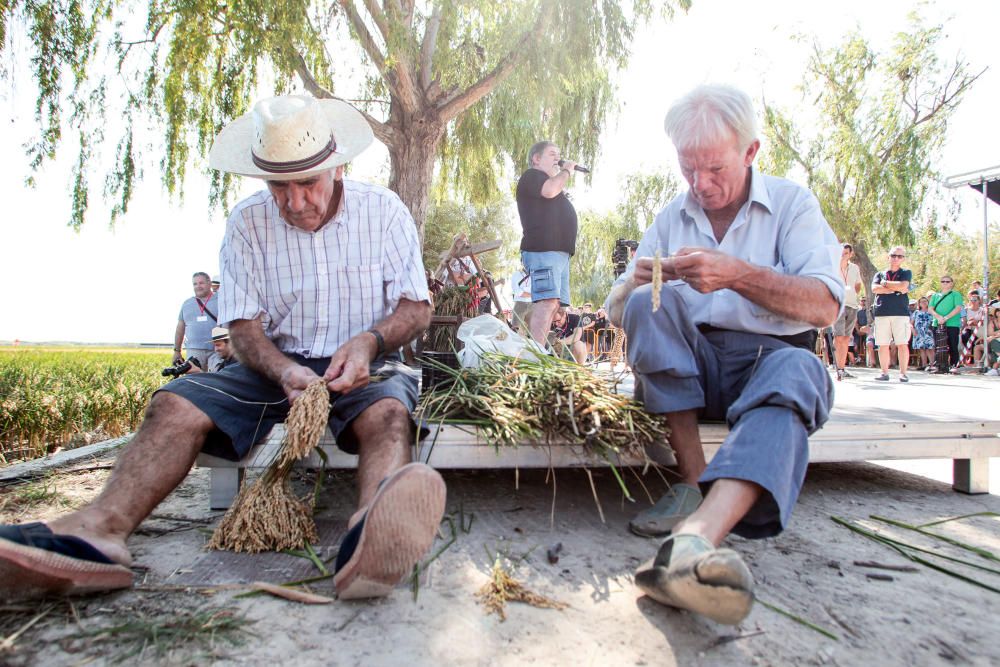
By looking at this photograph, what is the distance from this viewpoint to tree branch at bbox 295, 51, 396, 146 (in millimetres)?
7000

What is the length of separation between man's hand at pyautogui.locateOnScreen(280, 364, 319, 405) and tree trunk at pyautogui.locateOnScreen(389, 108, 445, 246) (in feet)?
20.0

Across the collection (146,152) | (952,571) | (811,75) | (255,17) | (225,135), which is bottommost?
(952,571)

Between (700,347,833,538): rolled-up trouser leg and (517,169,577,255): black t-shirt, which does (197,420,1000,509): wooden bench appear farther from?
(517,169,577,255): black t-shirt

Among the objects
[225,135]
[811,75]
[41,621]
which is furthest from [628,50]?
[811,75]

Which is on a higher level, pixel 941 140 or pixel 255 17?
pixel 941 140

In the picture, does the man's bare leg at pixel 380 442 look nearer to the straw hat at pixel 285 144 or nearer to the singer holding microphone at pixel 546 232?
the straw hat at pixel 285 144

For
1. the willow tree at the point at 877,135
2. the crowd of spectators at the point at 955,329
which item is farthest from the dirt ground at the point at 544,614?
the willow tree at the point at 877,135

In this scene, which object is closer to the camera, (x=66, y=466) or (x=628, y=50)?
(x=66, y=466)

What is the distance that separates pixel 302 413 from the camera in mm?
1673

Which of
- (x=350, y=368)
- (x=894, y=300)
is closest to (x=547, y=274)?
(x=350, y=368)

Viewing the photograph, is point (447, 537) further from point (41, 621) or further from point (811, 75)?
point (811, 75)

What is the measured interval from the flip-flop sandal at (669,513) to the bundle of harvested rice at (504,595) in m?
0.50

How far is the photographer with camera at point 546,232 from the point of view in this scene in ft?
15.2

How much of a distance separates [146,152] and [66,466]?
238 inches
